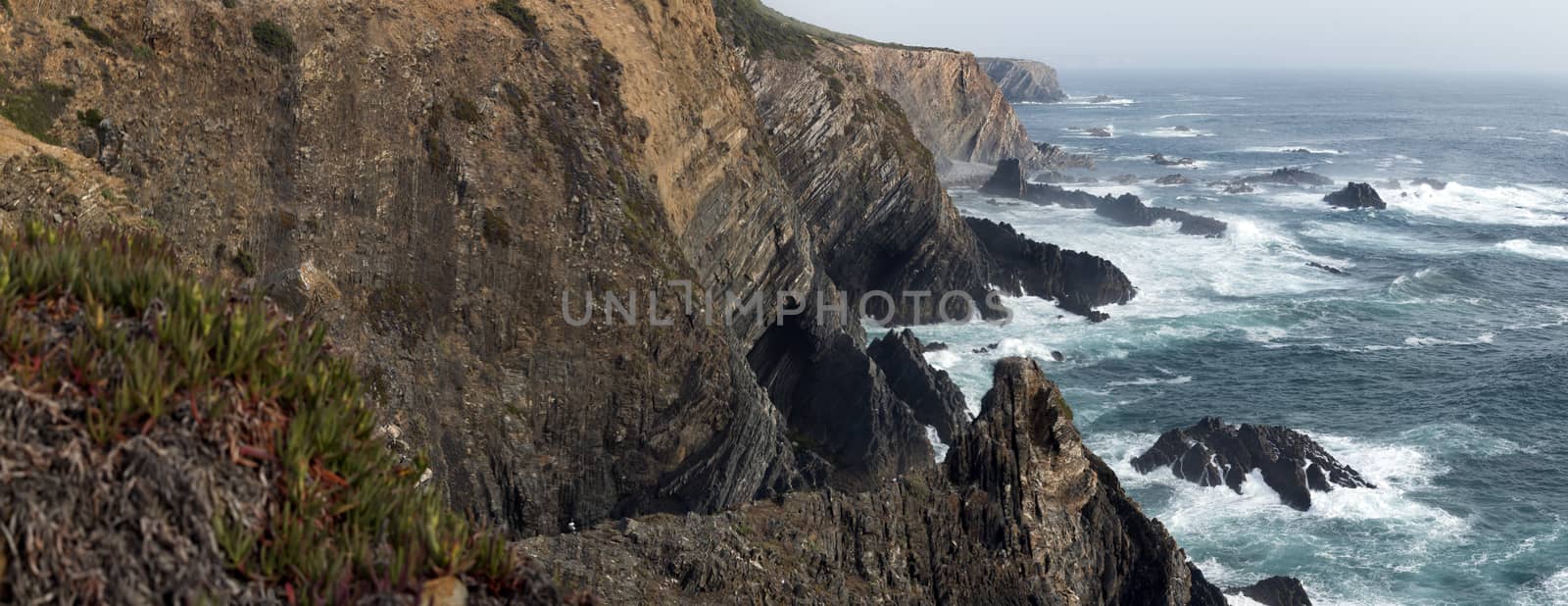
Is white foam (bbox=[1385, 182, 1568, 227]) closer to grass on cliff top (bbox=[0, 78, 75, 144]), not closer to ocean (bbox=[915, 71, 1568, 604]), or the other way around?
ocean (bbox=[915, 71, 1568, 604])

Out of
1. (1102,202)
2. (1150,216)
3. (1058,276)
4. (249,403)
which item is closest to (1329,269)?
(1150,216)

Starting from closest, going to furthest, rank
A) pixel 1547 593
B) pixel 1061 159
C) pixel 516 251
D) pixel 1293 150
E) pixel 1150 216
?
1. pixel 516 251
2. pixel 1547 593
3. pixel 1150 216
4. pixel 1061 159
5. pixel 1293 150

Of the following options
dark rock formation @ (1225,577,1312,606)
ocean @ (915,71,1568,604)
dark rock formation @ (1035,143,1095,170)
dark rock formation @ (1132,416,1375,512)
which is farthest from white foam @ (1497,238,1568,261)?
dark rock formation @ (1225,577,1312,606)

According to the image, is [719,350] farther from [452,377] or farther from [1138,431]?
[1138,431]

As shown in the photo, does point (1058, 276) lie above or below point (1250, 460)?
above

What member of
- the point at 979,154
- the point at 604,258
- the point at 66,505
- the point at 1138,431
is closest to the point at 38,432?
the point at 66,505

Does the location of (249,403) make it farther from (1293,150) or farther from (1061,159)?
(1293,150)
